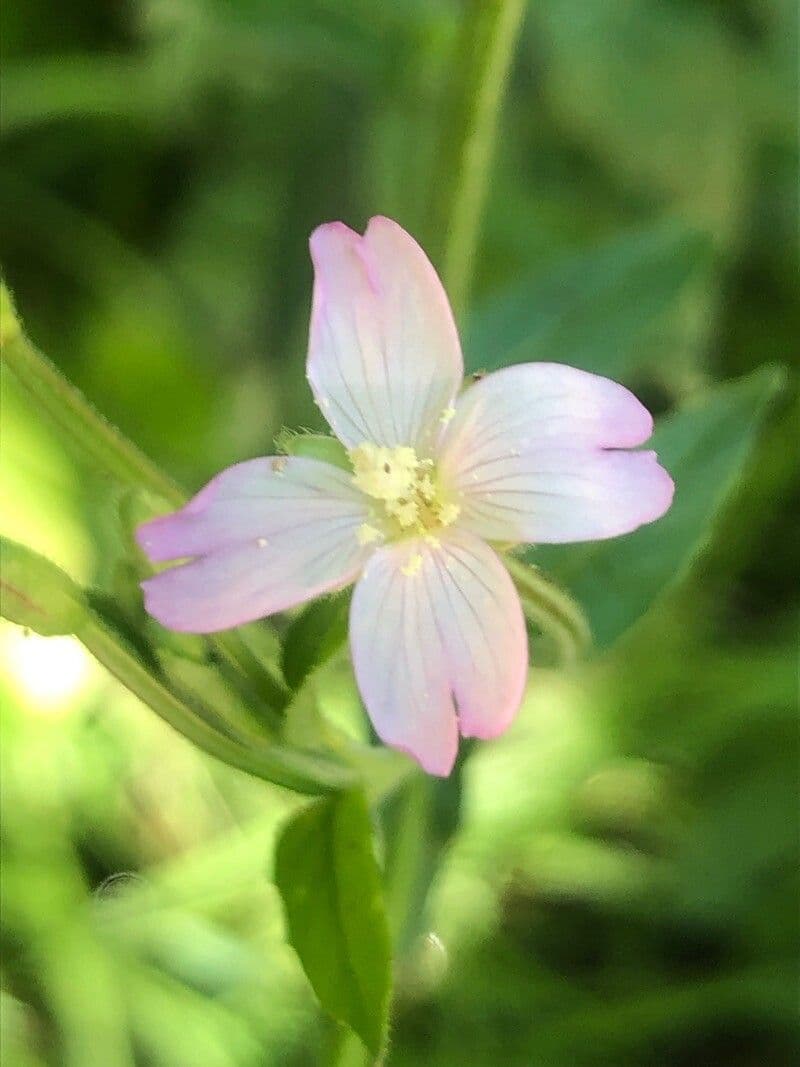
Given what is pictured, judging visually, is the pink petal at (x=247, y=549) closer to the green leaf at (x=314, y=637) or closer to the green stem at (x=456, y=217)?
the green leaf at (x=314, y=637)

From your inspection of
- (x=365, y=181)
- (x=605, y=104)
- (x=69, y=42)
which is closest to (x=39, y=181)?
(x=69, y=42)

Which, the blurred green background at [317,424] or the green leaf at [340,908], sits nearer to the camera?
the green leaf at [340,908]

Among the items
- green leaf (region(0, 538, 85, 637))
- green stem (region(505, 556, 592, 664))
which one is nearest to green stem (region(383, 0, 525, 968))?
green stem (region(505, 556, 592, 664))

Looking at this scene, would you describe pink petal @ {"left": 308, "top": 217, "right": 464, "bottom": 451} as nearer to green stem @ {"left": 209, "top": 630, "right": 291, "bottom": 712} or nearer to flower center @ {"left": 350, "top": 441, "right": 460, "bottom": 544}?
flower center @ {"left": 350, "top": 441, "right": 460, "bottom": 544}

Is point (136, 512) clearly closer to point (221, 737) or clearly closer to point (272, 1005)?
point (221, 737)

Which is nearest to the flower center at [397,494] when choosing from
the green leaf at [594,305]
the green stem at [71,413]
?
the green stem at [71,413]
